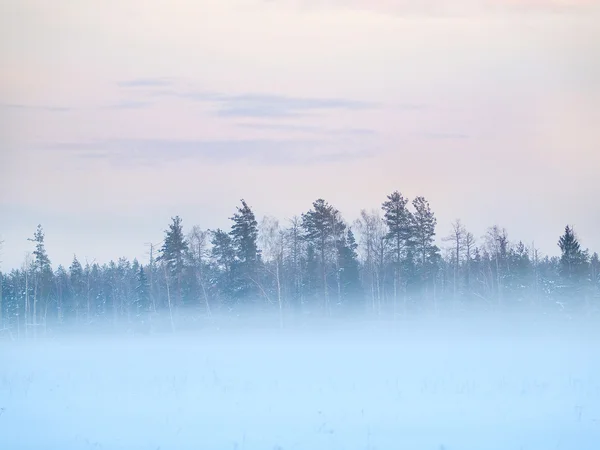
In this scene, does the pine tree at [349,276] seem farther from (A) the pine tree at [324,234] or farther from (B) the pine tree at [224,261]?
(B) the pine tree at [224,261]

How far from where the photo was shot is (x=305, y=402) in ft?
57.9

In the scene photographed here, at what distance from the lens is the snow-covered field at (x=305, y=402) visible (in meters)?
14.0

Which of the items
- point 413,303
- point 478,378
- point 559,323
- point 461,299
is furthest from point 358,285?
point 478,378

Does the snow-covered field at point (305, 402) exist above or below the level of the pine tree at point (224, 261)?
below

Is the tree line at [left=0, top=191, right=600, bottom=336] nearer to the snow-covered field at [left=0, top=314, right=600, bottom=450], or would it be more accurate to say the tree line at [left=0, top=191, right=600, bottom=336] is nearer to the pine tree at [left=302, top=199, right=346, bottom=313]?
the pine tree at [left=302, top=199, right=346, bottom=313]

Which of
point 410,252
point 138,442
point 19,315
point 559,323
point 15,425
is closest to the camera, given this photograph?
point 138,442

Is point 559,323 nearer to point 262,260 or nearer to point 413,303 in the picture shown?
point 413,303

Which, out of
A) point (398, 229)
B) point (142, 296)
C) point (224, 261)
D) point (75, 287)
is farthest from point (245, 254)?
point (75, 287)

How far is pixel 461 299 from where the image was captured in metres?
64.7

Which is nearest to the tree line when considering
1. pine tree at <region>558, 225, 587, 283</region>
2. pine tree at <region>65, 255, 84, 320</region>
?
pine tree at <region>558, 225, 587, 283</region>

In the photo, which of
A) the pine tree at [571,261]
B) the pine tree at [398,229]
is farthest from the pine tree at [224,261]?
the pine tree at [571,261]

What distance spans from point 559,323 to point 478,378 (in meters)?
35.3

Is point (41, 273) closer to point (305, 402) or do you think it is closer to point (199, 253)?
point (199, 253)

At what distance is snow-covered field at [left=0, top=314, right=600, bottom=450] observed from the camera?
1405 cm
